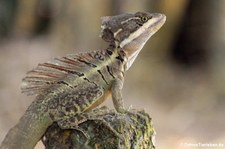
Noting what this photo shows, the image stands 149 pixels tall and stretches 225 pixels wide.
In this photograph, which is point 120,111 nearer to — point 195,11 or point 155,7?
point 155,7

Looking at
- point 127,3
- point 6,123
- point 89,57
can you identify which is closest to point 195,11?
point 127,3

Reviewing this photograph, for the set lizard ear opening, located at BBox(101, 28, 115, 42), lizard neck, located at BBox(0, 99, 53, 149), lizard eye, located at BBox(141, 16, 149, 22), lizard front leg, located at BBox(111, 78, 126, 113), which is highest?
lizard eye, located at BBox(141, 16, 149, 22)

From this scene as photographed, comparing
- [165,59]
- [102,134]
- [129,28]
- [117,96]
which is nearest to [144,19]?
→ [129,28]

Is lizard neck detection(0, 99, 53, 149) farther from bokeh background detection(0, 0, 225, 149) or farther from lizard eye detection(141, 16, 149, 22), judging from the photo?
bokeh background detection(0, 0, 225, 149)

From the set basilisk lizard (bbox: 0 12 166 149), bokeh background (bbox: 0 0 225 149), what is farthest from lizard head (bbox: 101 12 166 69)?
bokeh background (bbox: 0 0 225 149)

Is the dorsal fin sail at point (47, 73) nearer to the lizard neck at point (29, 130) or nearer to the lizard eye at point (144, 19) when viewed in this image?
A: the lizard neck at point (29, 130)

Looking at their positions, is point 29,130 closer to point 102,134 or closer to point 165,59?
point 102,134

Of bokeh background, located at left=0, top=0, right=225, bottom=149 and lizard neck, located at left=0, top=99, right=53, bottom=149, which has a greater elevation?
bokeh background, located at left=0, top=0, right=225, bottom=149

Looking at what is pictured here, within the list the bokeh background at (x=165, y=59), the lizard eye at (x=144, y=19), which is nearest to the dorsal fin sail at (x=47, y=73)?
the lizard eye at (x=144, y=19)
